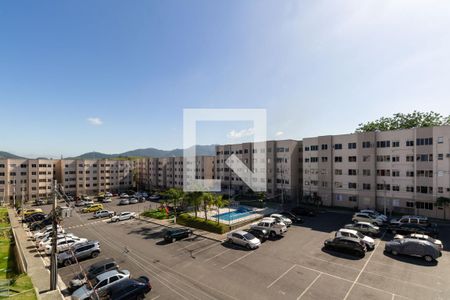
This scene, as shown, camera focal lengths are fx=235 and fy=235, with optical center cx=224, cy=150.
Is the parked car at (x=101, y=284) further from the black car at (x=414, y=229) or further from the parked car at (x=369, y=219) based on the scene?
the parked car at (x=369, y=219)

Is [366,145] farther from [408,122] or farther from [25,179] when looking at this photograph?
[25,179]

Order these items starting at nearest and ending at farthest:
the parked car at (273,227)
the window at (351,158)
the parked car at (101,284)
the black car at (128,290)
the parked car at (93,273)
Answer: the black car at (128,290) → the parked car at (101,284) → the parked car at (93,273) → the parked car at (273,227) → the window at (351,158)

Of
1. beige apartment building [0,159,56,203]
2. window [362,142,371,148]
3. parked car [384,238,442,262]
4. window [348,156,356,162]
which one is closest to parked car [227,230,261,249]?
parked car [384,238,442,262]

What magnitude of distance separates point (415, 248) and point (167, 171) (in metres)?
73.7

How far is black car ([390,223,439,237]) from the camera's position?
28453mm

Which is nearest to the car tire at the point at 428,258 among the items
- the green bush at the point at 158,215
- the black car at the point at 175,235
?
the black car at the point at 175,235

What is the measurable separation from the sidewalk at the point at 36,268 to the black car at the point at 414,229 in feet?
119

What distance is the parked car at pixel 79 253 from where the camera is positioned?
2348 cm

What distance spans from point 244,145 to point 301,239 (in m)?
39.2

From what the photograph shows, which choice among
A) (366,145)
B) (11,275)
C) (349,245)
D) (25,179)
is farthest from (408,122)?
(25,179)

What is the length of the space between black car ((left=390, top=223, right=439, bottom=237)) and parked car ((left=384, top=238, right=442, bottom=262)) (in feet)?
23.9

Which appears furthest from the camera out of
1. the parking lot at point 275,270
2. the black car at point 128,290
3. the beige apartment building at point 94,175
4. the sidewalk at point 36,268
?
the beige apartment building at point 94,175

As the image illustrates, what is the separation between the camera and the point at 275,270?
2072 cm

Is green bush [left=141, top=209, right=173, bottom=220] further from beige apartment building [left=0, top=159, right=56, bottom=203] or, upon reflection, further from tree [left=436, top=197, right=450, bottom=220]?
tree [left=436, top=197, right=450, bottom=220]
